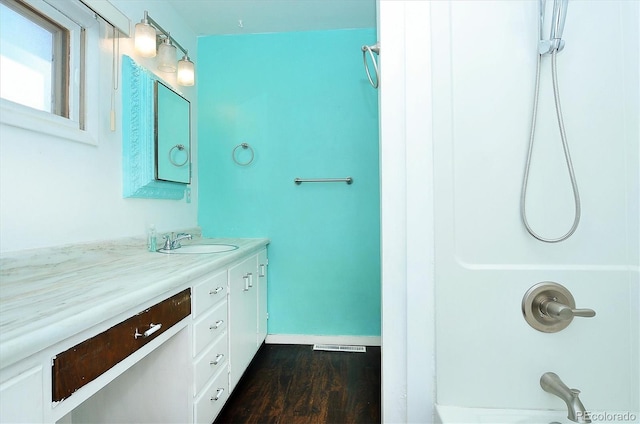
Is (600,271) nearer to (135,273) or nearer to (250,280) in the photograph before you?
(135,273)

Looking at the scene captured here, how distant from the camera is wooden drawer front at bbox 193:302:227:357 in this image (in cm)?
125

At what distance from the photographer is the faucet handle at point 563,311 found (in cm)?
87

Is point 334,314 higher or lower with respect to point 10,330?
lower

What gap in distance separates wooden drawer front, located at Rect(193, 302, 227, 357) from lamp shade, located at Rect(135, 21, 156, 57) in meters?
1.36

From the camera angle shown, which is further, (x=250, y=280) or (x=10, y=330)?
(x=250, y=280)

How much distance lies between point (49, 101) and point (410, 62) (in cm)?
137

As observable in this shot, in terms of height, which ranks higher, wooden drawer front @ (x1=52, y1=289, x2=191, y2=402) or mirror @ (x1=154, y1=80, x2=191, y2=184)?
mirror @ (x1=154, y1=80, x2=191, y2=184)

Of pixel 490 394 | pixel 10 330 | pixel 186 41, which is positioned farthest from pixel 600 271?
pixel 186 41

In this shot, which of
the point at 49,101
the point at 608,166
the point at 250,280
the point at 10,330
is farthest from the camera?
the point at 250,280

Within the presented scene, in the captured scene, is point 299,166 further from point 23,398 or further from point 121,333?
point 23,398

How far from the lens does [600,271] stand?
920 millimetres

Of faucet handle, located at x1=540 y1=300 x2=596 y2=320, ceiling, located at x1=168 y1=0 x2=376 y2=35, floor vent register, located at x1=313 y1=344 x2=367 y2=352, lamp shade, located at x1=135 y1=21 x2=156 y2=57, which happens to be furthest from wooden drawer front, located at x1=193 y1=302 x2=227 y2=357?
ceiling, located at x1=168 y1=0 x2=376 y2=35

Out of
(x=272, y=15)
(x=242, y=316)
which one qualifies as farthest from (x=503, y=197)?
(x=272, y=15)

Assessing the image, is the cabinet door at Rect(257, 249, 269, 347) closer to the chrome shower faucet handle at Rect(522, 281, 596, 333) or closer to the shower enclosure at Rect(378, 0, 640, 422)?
the shower enclosure at Rect(378, 0, 640, 422)
